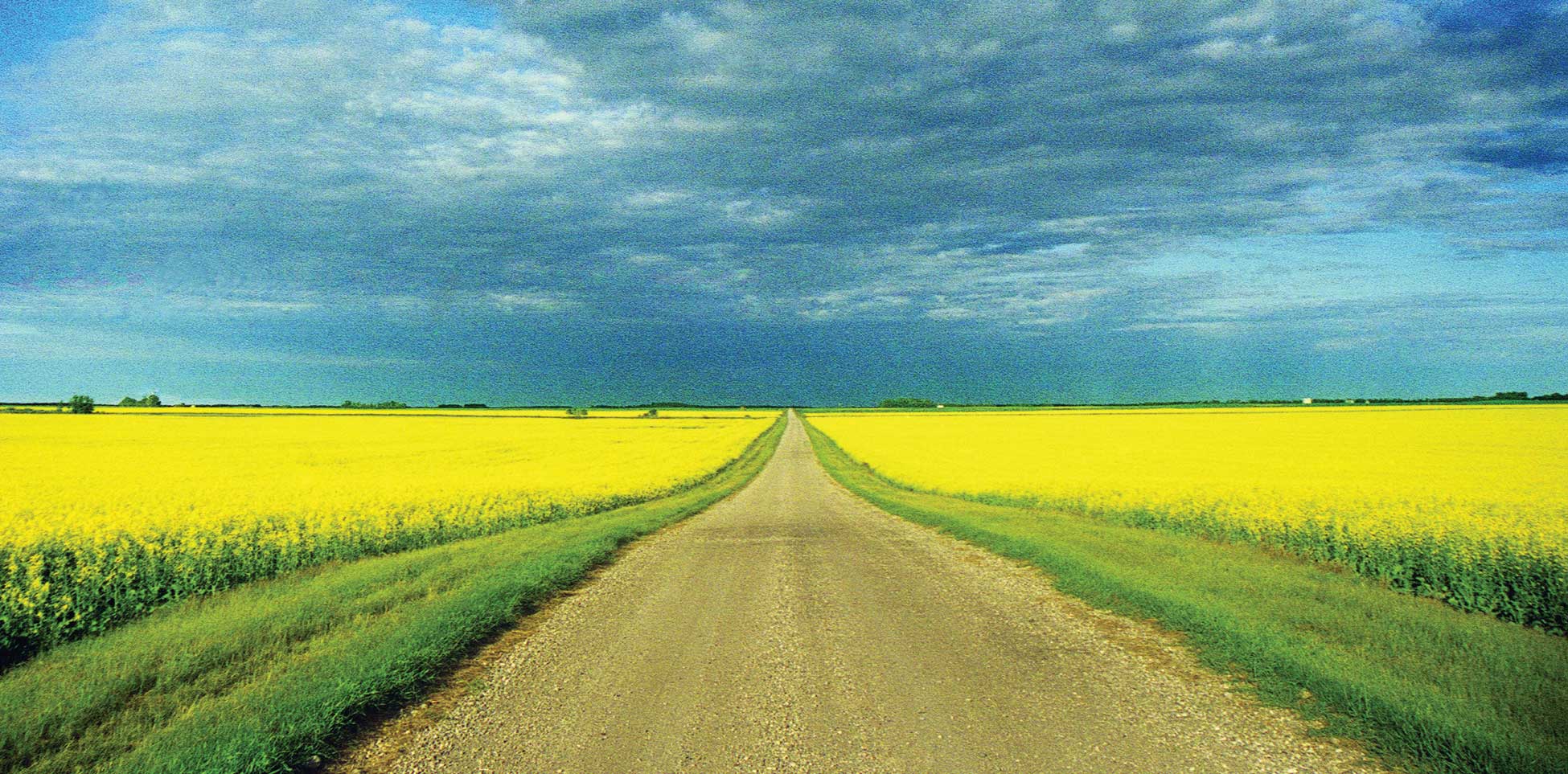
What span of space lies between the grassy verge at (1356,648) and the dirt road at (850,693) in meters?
0.54

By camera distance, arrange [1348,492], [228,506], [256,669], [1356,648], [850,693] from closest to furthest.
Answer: [850,693] < [256,669] < [1356,648] < [228,506] < [1348,492]

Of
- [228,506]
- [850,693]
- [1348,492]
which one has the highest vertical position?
[228,506]

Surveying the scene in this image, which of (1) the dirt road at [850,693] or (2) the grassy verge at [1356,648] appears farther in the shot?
(2) the grassy verge at [1356,648]

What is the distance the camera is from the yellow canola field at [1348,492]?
11.1m

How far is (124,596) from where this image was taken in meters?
10.4

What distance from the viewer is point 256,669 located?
22.5 ft

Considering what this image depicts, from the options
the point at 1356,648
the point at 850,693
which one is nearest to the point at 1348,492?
the point at 1356,648

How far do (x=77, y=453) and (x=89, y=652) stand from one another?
132 ft

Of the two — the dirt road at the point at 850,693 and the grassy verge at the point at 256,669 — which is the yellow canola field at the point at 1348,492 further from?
the grassy verge at the point at 256,669

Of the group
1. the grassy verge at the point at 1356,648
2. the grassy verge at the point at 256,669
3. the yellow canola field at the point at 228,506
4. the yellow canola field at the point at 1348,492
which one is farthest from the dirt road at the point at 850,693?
the yellow canola field at the point at 1348,492

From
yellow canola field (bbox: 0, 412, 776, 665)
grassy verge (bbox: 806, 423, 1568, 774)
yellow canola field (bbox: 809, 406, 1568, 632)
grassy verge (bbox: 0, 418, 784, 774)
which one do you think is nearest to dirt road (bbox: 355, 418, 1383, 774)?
grassy verge (bbox: 806, 423, 1568, 774)

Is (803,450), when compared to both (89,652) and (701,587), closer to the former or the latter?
(701,587)

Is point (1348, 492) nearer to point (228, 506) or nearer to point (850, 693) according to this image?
point (850, 693)

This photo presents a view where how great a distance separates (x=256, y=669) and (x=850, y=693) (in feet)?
18.2
